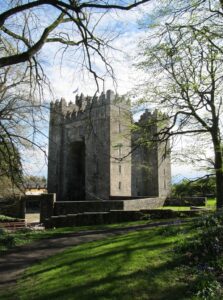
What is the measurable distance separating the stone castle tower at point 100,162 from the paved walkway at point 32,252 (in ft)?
91.4

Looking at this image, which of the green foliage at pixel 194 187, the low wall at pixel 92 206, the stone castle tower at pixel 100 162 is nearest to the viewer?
the green foliage at pixel 194 187

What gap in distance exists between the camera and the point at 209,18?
429 inches

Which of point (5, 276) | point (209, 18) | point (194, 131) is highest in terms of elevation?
point (209, 18)

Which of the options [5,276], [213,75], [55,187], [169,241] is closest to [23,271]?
[5,276]

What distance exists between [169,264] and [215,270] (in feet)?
2.97

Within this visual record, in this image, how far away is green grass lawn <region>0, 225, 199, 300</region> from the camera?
6176mm

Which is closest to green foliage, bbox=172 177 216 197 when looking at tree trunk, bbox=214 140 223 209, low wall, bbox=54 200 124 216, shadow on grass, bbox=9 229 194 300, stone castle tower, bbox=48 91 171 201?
tree trunk, bbox=214 140 223 209

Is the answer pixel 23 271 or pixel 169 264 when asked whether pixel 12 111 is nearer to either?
pixel 23 271

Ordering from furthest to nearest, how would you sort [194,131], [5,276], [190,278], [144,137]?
[144,137] < [194,131] < [5,276] < [190,278]

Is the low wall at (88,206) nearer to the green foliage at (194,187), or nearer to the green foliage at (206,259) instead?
the green foliage at (194,187)

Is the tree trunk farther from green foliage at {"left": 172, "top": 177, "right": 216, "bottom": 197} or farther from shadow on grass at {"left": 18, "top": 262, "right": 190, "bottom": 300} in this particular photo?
shadow on grass at {"left": 18, "top": 262, "right": 190, "bottom": 300}

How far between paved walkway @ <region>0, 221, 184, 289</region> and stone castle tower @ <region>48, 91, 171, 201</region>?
27858 millimetres

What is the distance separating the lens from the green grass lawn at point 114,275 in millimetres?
6176

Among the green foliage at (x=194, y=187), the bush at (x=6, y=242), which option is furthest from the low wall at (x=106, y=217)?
the bush at (x=6, y=242)
